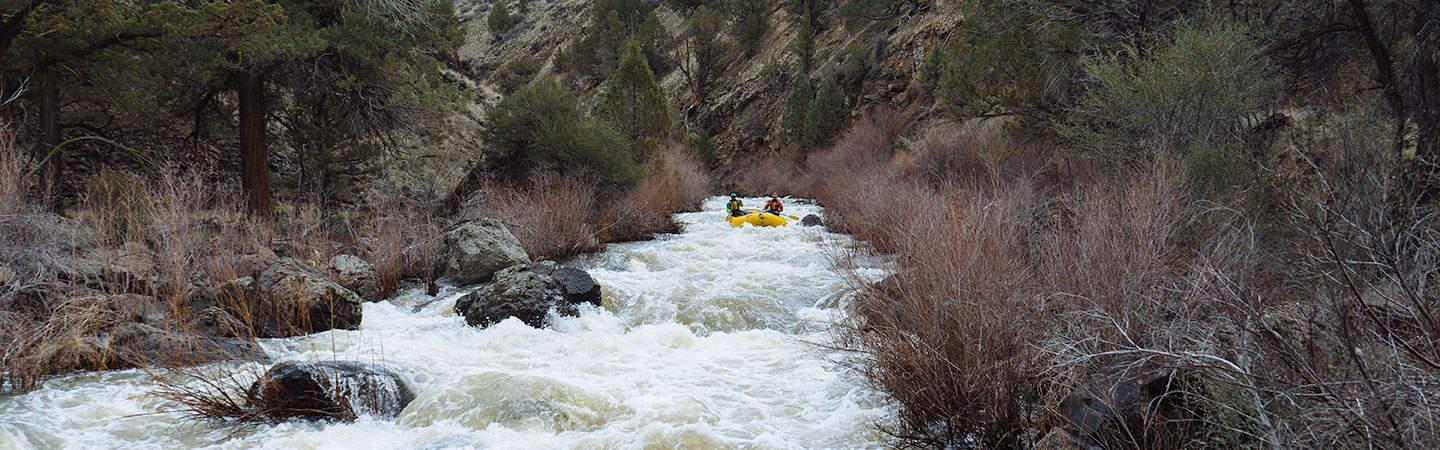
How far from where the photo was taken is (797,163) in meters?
27.8

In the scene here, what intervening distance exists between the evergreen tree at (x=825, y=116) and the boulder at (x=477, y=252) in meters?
20.4

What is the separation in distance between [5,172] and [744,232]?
923 cm

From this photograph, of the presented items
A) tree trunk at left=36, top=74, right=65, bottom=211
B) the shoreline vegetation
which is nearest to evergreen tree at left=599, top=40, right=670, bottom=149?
the shoreline vegetation

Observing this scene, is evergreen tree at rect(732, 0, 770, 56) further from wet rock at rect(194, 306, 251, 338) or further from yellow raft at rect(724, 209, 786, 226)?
wet rock at rect(194, 306, 251, 338)

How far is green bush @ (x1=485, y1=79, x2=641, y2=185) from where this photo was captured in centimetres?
1226

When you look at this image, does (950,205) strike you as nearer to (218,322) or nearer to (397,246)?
(218,322)

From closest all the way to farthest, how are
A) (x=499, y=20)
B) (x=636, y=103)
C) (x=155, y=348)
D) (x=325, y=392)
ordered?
(x=325, y=392)
(x=155, y=348)
(x=636, y=103)
(x=499, y=20)

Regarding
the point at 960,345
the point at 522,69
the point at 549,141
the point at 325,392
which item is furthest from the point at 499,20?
the point at 960,345

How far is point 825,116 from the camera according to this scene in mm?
27031

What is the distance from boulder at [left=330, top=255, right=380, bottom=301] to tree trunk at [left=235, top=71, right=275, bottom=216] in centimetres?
378

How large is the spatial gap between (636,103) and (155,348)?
1513 centimetres

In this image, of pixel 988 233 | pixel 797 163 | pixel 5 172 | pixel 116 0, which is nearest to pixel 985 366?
pixel 988 233

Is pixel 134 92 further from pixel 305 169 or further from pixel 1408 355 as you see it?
pixel 1408 355

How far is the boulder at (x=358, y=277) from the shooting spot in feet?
21.7
